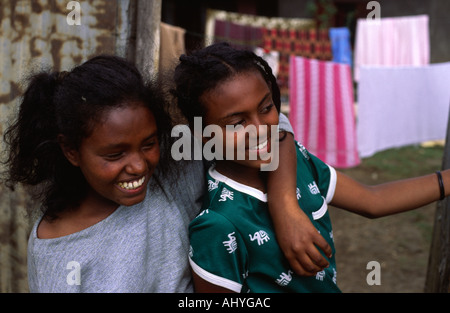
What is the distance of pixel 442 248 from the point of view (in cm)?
217

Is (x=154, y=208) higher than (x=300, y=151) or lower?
lower

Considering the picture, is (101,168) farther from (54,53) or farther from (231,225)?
(54,53)

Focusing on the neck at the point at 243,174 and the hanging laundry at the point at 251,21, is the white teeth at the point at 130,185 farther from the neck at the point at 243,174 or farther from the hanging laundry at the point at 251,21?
the hanging laundry at the point at 251,21

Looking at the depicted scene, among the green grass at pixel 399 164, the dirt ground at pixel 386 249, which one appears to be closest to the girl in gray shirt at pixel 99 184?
the dirt ground at pixel 386 249

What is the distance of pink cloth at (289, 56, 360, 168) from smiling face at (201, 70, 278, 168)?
10.2ft

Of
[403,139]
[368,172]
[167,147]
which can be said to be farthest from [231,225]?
[368,172]

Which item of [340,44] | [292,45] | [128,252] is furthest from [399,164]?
[128,252]

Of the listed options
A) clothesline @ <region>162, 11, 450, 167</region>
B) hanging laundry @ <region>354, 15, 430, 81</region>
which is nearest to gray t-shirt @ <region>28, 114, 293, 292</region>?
clothesline @ <region>162, 11, 450, 167</region>

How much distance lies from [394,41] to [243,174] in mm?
5753

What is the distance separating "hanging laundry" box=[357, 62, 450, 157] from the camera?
4480 millimetres

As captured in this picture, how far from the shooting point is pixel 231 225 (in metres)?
1.14

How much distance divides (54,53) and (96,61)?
69 cm

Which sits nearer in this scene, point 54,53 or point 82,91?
point 82,91

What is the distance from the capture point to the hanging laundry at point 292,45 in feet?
20.3
